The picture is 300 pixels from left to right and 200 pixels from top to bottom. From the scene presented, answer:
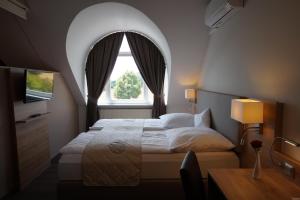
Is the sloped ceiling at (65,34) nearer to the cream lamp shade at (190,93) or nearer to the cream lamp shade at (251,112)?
the cream lamp shade at (190,93)

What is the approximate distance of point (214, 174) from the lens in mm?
1857

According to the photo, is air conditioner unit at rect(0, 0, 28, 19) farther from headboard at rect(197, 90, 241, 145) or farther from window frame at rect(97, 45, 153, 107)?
headboard at rect(197, 90, 241, 145)

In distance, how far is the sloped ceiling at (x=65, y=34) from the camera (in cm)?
335

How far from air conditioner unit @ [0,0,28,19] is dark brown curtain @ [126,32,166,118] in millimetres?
2252

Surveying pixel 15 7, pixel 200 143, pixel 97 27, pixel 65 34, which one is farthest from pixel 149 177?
pixel 97 27

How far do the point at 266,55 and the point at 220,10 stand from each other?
0.95 m

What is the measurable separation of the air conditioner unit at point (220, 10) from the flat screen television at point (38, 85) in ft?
8.06

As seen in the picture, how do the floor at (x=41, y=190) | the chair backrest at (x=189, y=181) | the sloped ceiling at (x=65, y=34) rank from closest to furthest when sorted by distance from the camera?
the chair backrest at (x=189, y=181) < the floor at (x=41, y=190) < the sloped ceiling at (x=65, y=34)

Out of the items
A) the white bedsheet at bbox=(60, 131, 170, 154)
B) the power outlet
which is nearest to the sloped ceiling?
the white bedsheet at bbox=(60, 131, 170, 154)

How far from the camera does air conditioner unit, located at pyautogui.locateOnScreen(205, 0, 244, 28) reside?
249 cm

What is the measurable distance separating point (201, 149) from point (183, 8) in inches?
75.5

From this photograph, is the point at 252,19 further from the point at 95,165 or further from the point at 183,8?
the point at 95,165

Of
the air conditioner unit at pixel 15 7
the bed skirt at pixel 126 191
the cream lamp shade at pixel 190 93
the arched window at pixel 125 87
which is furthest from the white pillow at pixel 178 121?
the air conditioner unit at pixel 15 7

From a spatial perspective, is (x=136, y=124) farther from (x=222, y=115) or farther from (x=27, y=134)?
(x=27, y=134)
